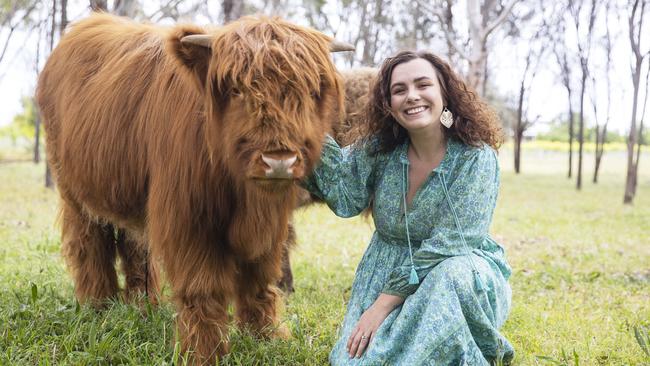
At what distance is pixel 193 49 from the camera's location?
8.16 ft

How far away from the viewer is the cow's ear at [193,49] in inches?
95.9

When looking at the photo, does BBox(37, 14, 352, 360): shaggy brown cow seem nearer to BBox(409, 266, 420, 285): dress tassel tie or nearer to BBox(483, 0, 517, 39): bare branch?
BBox(409, 266, 420, 285): dress tassel tie

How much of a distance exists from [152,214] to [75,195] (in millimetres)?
1055

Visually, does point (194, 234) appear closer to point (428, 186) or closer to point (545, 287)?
point (428, 186)

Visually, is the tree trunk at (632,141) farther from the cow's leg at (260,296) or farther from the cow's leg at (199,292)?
the cow's leg at (199,292)

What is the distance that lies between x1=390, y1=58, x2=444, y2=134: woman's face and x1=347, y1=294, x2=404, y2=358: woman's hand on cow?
81 centimetres

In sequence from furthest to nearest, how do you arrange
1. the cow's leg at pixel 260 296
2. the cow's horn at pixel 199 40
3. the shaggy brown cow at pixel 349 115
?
the shaggy brown cow at pixel 349 115, the cow's leg at pixel 260 296, the cow's horn at pixel 199 40

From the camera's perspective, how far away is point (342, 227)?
27.0 ft

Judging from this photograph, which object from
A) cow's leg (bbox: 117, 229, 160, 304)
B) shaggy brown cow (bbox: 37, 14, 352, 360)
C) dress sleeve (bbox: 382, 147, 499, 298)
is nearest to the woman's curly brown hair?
dress sleeve (bbox: 382, 147, 499, 298)

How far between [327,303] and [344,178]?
1527 mm

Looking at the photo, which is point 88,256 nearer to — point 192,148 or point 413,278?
point 192,148

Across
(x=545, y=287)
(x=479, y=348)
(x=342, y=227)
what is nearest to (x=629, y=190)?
(x=342, y=227)

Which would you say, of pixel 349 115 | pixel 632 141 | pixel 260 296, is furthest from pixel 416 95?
pixel 632 141

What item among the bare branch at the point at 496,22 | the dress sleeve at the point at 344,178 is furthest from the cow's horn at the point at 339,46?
the bare branch at the point at 496,22
